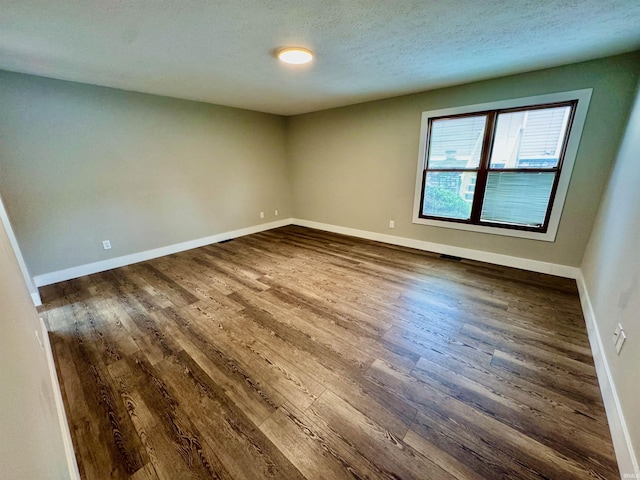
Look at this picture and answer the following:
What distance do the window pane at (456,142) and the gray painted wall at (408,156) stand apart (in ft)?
0.74

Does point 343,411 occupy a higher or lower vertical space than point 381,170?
lower

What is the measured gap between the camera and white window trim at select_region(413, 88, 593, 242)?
265 centimetres

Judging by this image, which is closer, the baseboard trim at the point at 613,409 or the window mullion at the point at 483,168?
the baseboard trim at the point at 613,409

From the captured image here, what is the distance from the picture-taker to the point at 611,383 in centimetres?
146

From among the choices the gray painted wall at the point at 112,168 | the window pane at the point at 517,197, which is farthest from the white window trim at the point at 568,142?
the gray painted wall at the point at 112,168

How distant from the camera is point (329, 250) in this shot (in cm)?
412

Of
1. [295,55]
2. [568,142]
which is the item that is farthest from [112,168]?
[568,142]

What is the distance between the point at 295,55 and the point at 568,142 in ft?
9.96

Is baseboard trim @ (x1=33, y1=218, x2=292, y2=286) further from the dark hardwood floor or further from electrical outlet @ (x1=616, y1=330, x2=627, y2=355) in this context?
electrical outlet @ (x1=616, y1=330, x2=627, y2=355)

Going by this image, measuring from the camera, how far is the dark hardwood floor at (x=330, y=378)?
48.5 inches

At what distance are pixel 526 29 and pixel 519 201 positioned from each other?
1974 mm

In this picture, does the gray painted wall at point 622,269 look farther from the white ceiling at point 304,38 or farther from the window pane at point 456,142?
the window pane at point 456,142

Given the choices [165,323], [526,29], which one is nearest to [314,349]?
[165,323]

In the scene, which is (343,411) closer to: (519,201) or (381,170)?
(519,201)
